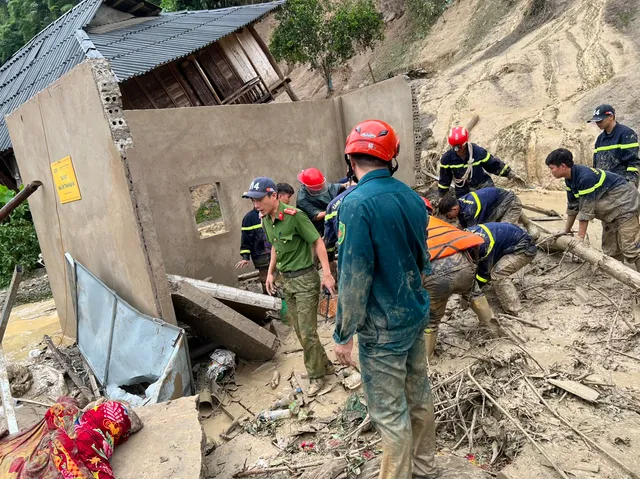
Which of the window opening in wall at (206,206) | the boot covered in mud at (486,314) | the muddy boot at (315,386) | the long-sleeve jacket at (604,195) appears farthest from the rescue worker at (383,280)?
the window opening in wall at (206,206)

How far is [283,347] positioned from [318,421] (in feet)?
5.44

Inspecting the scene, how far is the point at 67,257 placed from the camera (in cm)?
559

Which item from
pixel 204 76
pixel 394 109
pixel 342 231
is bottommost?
pixel 342 231

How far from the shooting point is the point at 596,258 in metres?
4.66

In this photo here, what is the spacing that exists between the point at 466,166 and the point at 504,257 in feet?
6.14

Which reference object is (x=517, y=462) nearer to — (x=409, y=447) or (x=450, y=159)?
(x=409, y=447)

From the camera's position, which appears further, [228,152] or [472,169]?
[228,152]

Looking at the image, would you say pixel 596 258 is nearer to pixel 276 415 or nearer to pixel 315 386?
pixel 315 386

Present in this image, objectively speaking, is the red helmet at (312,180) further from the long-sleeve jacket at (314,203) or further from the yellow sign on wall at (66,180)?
the yellow sign on wall at (66,180)

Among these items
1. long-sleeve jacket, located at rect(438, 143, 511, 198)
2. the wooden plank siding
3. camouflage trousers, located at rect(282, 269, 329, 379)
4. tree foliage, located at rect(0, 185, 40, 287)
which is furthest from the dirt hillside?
tree foliage, located at rect(0, 185, 40, 287)

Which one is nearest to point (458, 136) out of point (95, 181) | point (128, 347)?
point (95, 181)

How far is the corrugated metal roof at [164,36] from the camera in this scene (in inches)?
452

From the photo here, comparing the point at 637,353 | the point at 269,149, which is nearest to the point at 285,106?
the point at 269,149

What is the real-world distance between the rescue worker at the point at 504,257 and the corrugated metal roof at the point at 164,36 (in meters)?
9.63
